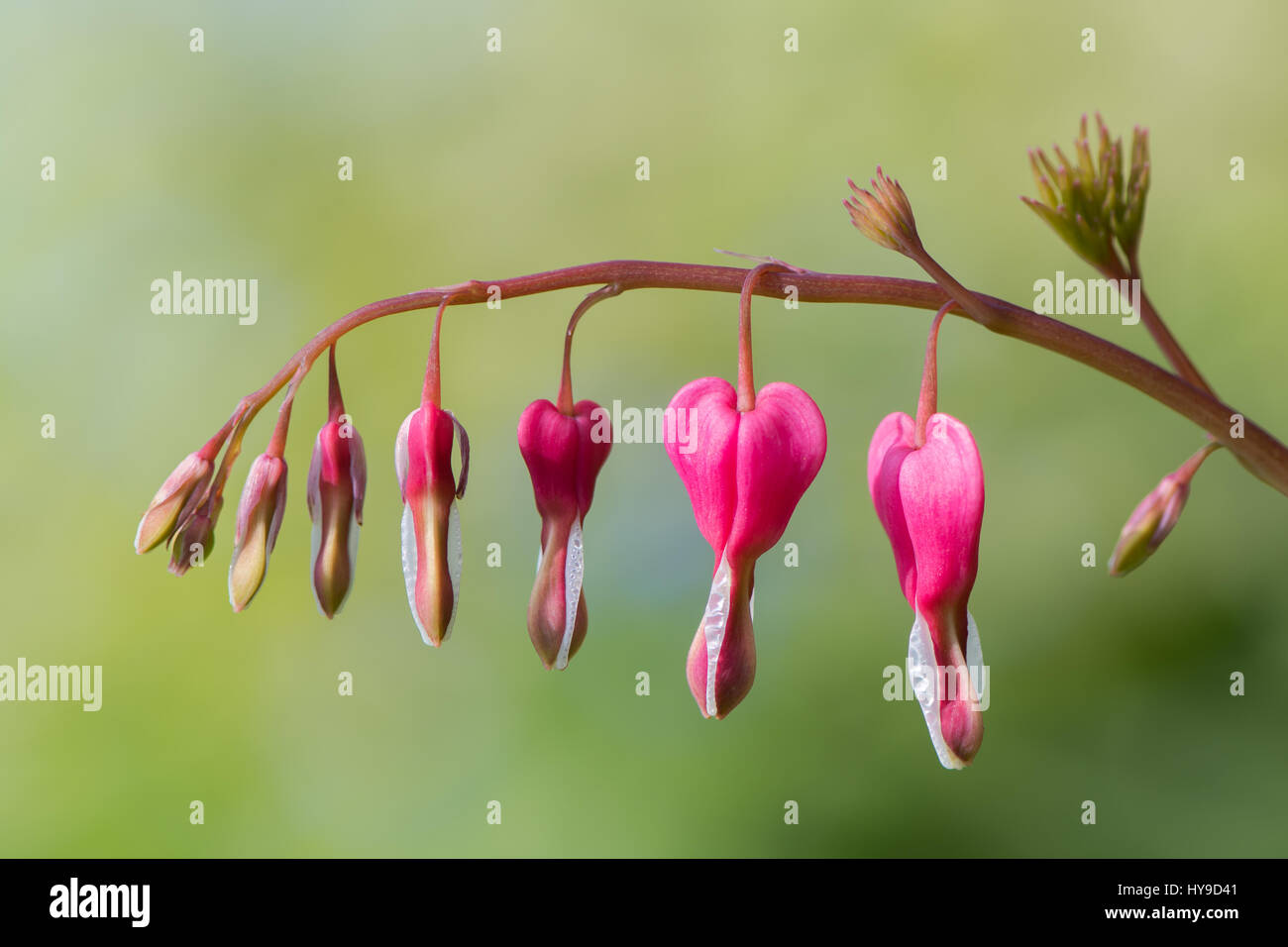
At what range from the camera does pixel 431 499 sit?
1.12 metres

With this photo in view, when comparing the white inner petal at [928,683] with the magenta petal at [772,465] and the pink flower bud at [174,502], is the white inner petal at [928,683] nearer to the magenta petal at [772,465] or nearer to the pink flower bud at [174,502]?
the magenta petal at [772,465]

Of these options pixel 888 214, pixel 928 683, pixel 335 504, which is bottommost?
pixel 928 683

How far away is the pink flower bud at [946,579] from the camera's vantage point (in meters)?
1.03

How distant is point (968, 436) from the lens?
106 cm

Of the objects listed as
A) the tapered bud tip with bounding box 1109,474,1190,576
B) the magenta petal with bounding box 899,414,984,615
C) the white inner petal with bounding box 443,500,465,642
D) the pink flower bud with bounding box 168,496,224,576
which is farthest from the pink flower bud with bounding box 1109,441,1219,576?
the pink flower bud with bounding box 168,496,224,576

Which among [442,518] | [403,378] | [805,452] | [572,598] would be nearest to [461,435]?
[442,518]

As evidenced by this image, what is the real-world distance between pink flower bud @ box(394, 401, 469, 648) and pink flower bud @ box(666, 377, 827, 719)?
0.79 ft

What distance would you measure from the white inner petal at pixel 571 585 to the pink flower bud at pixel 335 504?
9.0 inches

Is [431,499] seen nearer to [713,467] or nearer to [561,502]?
[561,502]

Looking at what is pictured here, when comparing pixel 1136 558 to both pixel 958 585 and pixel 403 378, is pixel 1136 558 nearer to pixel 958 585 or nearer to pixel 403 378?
pixel 958 585

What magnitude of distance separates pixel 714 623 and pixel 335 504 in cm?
45

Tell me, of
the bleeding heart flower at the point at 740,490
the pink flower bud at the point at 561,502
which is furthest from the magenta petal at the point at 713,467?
the pink flower bud at the point at 561,502

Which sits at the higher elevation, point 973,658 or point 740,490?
point 740,490

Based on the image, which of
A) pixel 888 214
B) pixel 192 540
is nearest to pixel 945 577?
pixel 888 214
